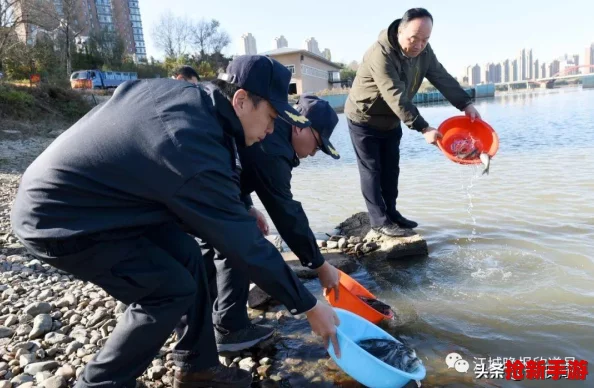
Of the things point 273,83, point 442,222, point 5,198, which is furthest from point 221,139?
point 5,198

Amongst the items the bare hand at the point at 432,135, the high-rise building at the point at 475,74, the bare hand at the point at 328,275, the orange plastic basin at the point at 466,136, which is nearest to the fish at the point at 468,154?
the orange plastic basin at the point at 466,136

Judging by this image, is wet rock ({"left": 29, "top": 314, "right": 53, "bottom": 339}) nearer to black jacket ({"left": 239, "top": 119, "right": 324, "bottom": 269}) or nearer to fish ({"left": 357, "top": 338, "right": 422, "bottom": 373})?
black jacket ({"left": 239, "top": 119, "right": 324, "bottom": 269})

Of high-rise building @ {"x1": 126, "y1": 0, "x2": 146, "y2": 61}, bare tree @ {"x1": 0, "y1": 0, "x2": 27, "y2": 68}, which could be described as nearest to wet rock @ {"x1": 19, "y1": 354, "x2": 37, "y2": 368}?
bare tree @ {"x1": 0, "y1": 0, "x2": 27, "y2": 68}

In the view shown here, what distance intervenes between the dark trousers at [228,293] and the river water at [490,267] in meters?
1.06

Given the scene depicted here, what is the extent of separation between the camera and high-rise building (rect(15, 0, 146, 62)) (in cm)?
1999

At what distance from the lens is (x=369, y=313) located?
2953mm

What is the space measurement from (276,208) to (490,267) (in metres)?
2.51

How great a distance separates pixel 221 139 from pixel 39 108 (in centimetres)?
1771

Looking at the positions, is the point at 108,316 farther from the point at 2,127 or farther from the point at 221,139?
the point at 2,127

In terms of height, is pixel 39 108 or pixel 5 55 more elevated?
pixel 5 55

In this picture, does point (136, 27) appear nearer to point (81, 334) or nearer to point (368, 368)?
point (81, 334)

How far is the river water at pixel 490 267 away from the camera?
2771 millimetres

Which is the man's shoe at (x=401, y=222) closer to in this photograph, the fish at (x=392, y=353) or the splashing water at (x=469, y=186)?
the splashing water at (x=469, y=186)

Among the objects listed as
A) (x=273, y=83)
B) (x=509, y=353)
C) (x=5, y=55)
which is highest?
(x=5, y=55)
